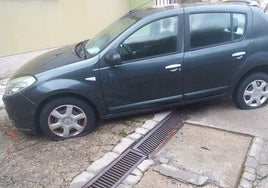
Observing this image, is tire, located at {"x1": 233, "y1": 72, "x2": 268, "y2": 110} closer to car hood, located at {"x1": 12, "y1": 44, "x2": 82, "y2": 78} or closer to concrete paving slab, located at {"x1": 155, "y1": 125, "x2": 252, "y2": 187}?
concrete paving slab, located at {"x1": 155, "y1": 125, "x2": 252, "y2": 187}

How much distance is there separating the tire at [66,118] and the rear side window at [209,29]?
5.59ft

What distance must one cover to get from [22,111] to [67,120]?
1.82 ft

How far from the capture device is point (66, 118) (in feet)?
13.1

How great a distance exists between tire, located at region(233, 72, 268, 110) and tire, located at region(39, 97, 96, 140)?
7.10 feet

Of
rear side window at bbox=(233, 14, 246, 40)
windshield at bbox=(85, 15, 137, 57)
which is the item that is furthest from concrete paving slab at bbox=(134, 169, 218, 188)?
rear side window at bbox=(233, 14, 246, 40)

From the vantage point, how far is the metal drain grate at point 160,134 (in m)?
3.82

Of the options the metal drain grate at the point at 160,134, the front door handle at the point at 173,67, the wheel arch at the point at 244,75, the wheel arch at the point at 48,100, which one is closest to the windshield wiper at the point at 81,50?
the wheel arch at the point at 48,100

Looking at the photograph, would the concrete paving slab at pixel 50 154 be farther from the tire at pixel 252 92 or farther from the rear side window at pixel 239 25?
the rear side window at pixel 239 25

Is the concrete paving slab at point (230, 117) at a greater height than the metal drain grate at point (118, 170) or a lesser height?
greater

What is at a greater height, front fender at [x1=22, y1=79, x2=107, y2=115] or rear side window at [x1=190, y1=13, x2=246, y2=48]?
rear side window at [x1=190, y1=13, x2=246, y2=48]

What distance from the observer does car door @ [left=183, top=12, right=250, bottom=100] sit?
14.0 feet

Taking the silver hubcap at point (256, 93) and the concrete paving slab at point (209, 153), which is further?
the silver hubcap at point (256, 93)

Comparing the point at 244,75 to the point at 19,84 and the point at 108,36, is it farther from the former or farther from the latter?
the point at 19,84

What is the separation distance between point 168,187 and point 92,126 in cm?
146
